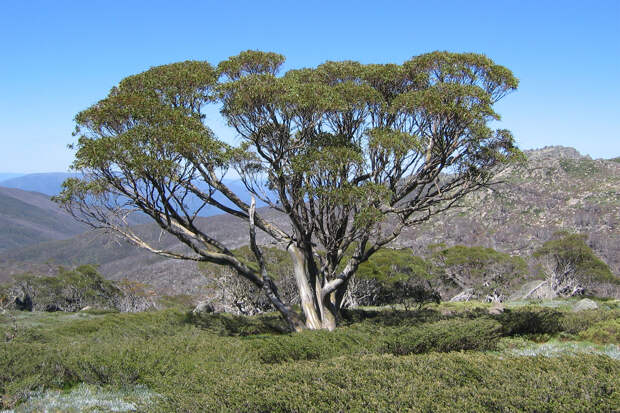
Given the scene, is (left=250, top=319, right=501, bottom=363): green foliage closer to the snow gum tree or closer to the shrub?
the shrub

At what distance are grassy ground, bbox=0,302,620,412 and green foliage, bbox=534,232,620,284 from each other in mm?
25524

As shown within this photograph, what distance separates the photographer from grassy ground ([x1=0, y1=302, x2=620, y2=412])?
5.26 metres

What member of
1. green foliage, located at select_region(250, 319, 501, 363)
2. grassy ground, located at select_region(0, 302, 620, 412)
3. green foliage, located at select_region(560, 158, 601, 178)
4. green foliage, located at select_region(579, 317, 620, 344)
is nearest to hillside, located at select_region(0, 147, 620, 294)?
green foliage, located at select_region(560, 158, 601, 178)

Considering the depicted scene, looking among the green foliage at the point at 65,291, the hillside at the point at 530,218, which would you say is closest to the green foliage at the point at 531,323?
the hillside at the point at 530,218

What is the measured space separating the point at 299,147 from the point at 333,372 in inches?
335

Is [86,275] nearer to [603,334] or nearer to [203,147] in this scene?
[203,147]

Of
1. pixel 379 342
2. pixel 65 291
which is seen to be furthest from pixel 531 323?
pixel 65 291

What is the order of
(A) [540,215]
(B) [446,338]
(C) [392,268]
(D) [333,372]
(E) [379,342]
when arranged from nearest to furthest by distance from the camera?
(D) [333,372], (E) [379,342], (B) [446,338], (C) [392,268], (A) [540,215]

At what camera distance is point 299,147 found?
537 inches

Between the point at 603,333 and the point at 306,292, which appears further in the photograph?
the point at 306,292

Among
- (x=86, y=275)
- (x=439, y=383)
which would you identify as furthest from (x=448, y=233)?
(x=439, y=383)

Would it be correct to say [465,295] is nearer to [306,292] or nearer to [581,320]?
[581,320]

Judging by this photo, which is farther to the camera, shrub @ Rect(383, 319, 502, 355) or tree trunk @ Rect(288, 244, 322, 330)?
tree trunk @ Rect(288, 244, 322, 330)

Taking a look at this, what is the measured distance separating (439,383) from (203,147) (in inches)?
337
